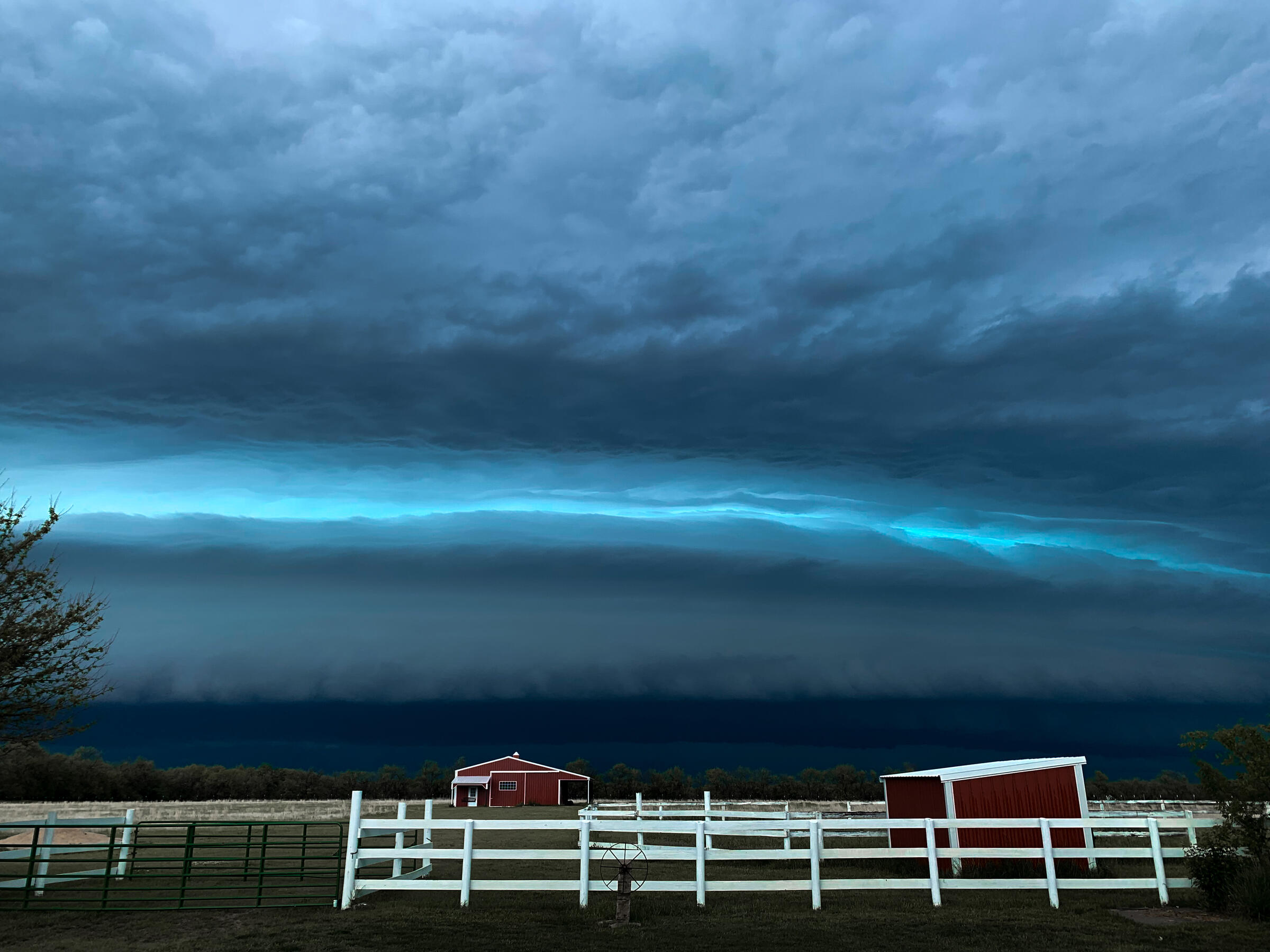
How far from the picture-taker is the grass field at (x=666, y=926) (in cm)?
1130

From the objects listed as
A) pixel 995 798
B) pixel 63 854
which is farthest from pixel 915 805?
pixel 63 854

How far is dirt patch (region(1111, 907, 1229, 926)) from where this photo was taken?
1252 cm

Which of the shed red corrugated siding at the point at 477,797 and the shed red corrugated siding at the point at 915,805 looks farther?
the shed red corrugated siding at the point at 477,797

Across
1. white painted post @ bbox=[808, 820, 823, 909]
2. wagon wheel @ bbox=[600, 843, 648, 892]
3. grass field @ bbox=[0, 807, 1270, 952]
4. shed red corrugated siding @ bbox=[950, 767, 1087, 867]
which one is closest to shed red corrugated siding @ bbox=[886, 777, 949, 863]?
shed red corrugated siding @ bbox=[950, 767, 1087, 867]

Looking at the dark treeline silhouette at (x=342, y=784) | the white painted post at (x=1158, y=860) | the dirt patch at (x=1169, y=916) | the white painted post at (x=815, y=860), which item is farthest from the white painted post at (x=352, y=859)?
the dark treeline silhouette at (x=342, y=784)

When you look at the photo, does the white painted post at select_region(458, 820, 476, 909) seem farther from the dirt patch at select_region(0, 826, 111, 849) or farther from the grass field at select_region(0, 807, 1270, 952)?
the dirt patch at select_region(0, 826, 111, 849)

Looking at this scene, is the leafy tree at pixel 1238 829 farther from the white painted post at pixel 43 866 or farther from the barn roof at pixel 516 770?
the barn roof at pixel 516 770

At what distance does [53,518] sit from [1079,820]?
2148 centimetres

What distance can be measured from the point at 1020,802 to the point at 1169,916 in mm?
7304

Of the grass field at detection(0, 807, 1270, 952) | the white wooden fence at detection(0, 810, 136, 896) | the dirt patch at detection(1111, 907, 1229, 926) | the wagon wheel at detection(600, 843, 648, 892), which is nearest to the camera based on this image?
the grass field at detection(0, 807, 1270, 952)

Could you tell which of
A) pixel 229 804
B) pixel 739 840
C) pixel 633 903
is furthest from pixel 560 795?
pixel 633 903

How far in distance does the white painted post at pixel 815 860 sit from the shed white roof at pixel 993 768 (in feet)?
22.4

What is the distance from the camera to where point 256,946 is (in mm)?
11289

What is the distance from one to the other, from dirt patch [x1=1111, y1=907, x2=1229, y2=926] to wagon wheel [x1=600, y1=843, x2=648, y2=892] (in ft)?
23.7
